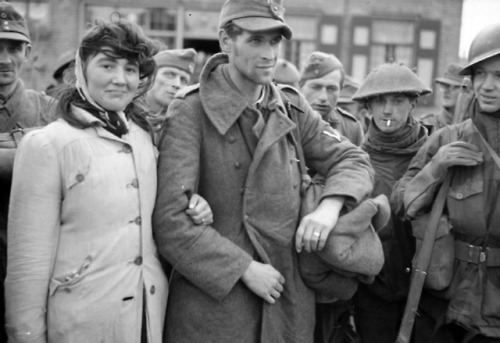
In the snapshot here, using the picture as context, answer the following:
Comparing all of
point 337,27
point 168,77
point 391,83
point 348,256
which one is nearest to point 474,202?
point 348,256

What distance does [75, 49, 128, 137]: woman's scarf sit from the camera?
2.28 m

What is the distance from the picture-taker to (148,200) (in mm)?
2326

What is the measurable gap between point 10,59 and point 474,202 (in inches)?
100

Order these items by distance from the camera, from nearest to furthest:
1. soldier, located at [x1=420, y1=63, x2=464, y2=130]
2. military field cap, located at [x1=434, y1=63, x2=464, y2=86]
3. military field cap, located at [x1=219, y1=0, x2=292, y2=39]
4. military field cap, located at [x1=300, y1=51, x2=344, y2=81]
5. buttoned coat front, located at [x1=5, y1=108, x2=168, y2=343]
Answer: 1. buttoned coat front, located at [x1=5, y1=108, x2=168, y2=343]
2. military field cap, located at [x1=219, y1=0, x2=292, y2=39]
3. military field cap, located at [x1=300, y1=51, x2=344, y2=81]
4. soldier, located at [x1=420, y1=63, x2=464, y2=130]
5. military field cap, located at [x1=434, y1=63, x2=464, y2=86]

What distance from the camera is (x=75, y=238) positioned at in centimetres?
219

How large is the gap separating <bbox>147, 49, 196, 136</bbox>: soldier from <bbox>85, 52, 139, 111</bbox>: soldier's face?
6.83 ft

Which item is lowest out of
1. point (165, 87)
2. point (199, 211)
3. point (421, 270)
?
point (421, 270)


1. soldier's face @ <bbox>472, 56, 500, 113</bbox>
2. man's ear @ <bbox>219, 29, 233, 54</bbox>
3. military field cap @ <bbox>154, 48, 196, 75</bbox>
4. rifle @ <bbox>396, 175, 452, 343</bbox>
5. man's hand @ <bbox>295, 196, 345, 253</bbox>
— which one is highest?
military field cap @ <bbox>154, 48, 196, 75</bbox>

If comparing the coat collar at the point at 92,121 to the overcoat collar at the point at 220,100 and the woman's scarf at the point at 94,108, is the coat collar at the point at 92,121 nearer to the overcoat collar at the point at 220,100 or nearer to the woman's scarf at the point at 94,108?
the woman's scarf at the point at 94,108

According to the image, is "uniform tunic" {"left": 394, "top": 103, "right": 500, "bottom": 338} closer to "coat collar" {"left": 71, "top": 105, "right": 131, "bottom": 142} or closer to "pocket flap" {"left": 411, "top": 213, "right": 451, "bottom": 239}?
"pocket flap" {"left": 411, "top": 213, "right": 451, "bottom": 239}

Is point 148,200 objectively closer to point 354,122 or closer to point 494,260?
point 494,260

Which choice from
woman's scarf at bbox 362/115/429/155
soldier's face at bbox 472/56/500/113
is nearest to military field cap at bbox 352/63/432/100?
woman's scarf at bbox 362/115/429/155

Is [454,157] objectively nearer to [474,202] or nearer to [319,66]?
[474,202]

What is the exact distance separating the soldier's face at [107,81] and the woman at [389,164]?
175 cm
